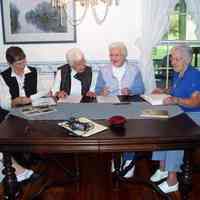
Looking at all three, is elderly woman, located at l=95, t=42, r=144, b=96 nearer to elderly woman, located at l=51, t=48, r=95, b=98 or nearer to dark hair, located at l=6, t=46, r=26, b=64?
elderly woman, located at l=51, t=48, r=95, b=98

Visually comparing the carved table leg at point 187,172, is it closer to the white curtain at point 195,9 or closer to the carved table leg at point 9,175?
the carved table leg at point 9,175

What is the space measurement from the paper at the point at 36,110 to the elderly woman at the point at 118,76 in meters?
0.69

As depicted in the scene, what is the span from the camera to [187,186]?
2352mm

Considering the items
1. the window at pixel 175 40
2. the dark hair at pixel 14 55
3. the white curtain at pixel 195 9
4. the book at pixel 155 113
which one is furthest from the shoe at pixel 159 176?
the white curtain at pixel 195 9

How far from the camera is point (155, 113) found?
2.46 meters

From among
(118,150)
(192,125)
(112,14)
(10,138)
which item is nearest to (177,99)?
(192,125)

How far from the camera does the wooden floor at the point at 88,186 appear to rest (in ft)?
9.18

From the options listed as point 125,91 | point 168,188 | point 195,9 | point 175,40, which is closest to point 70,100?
point 125,91

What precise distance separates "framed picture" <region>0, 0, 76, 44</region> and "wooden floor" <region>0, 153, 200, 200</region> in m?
1.38

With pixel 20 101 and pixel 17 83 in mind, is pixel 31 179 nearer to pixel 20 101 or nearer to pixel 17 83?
pixel 20 101

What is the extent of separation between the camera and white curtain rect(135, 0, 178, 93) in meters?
3.77

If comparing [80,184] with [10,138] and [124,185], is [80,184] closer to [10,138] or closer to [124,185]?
[124,185]

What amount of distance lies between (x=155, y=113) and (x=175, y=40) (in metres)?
1.82

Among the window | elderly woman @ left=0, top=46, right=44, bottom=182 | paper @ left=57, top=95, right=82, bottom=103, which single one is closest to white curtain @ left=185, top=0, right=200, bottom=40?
the window
